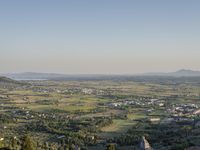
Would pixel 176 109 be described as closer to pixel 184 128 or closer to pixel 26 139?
pixel 184 128

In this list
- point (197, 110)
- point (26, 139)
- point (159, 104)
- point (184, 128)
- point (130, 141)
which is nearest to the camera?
point (26, 139)

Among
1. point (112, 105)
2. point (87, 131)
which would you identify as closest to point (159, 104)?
point (112, 105)

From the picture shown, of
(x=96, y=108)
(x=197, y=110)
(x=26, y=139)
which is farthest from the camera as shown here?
(x=96, y=108)

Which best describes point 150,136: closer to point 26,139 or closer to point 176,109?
point 26,139

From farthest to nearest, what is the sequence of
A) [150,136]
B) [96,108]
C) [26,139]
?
[96,108] → [150,136] → [26,139]

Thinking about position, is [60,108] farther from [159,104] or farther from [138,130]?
[138,130]

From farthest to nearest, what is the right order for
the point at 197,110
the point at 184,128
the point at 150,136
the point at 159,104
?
the point at 159,104 < the point at 197,110 < the point at 184,128 < the point at 150,136

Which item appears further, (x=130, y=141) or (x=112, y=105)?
(x=112, y=105)

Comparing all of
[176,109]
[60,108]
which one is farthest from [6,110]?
[176,109]
